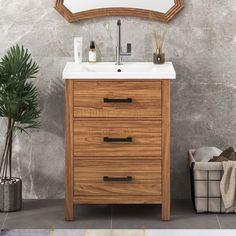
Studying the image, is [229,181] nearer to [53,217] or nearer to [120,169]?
[120,169]

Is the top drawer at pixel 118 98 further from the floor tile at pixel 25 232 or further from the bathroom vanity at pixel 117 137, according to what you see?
the floor tile at pixel 25 232

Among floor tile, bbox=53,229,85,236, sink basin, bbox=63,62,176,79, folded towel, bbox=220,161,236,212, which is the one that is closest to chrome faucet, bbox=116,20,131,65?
sink basin, bbox=63,62,176,79

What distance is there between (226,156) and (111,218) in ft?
2.63

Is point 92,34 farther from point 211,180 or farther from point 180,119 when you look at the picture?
point 211,180

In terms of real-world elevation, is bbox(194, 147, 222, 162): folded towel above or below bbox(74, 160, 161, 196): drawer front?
above

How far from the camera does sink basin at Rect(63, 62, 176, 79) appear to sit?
4.89 metres

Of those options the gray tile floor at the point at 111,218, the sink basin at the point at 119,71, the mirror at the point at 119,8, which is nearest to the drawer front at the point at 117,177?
the gray tile floor at the point at 111,218

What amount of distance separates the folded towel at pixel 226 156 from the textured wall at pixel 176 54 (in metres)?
0.26

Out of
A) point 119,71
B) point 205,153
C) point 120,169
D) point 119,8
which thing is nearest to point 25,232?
point 120,169

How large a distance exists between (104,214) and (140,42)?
1111 mm

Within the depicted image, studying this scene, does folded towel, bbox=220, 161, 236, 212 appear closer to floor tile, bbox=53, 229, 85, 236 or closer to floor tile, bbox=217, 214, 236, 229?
floor tile, bbox=217, 214, 236, 229

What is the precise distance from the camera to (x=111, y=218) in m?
5.11

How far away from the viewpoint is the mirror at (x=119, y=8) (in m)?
5.33

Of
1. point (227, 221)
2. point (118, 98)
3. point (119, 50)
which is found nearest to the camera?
point (118, 98)
